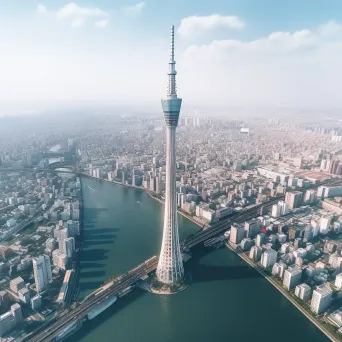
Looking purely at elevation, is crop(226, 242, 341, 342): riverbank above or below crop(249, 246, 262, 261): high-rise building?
below

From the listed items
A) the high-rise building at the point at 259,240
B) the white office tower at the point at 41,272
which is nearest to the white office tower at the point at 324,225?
the high-rise building at the point at 259,240

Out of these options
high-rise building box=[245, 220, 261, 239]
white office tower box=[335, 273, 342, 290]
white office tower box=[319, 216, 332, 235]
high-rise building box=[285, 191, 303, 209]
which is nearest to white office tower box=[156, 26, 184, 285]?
high-rise building box=[245, 220, 261, 239]

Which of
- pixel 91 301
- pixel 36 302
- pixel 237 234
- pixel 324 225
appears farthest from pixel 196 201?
pixel 36 302

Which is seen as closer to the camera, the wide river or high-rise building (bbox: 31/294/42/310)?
the wide river

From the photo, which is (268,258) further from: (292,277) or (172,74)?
(172,74)

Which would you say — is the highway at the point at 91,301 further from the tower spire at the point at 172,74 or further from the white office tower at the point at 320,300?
the tower spire at the point at 172,74

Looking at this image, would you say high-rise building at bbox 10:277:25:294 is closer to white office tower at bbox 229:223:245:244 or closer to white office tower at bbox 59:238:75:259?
white office tower at bbox 59:238:75:259

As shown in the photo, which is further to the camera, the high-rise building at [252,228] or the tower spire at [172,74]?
the high-rise building at [252,228]
